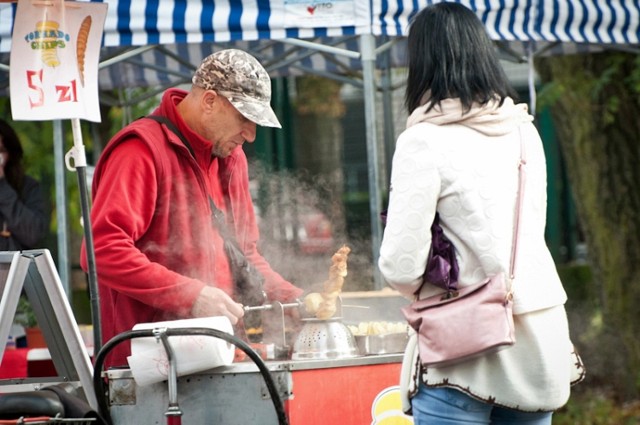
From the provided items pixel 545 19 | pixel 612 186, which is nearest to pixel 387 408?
pixel 545 19

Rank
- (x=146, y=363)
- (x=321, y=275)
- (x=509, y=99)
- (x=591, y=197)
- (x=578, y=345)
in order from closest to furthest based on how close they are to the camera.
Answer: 1. (x=509, y=99)
2. (x=146, y=363)
3. (x=321, y=275)
4. (x=591, y=197)
5. (x=578, y=345)

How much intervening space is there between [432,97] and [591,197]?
5775mm

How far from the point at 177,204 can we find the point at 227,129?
0.34 metres

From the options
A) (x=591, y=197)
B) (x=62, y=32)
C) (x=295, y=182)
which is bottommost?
(x=591, y=197)

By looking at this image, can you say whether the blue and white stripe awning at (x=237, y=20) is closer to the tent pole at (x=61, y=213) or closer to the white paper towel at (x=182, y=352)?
the tent pole at (x=61, y=213)

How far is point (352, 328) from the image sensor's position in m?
4.01

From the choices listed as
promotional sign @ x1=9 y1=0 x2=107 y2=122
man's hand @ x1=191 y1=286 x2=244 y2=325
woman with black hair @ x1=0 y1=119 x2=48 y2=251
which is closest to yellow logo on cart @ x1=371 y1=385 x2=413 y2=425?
man's hand @ x1=191 y1=286 x2=244 y2=325

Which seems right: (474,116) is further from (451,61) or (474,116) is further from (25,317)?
(25,317)

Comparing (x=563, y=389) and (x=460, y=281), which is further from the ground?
(x=460, y=281)

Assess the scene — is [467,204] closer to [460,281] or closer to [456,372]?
[460,281]

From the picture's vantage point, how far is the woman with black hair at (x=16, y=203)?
663 centimetres

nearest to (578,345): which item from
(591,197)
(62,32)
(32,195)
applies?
(591,197)

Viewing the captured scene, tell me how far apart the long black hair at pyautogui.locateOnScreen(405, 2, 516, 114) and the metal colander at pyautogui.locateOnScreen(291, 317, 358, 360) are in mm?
901

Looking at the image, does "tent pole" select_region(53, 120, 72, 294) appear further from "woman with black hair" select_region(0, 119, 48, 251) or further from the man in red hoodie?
the man in red hoodie
